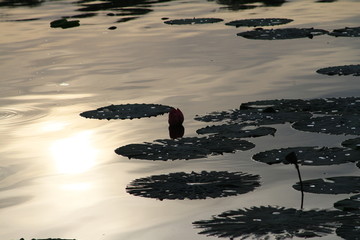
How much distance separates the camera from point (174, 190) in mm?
5715

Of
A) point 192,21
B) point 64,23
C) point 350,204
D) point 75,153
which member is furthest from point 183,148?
point 64,23

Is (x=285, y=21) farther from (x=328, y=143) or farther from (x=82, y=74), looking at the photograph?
(x=328, y=143)

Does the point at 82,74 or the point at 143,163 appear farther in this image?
the point at 82,74

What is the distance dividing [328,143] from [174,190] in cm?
170

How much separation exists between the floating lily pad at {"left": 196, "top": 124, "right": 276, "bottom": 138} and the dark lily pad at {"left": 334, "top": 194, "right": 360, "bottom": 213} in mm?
1954

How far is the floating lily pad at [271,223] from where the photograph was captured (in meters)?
4.72

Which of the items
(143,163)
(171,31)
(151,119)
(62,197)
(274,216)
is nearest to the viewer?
(274,216)

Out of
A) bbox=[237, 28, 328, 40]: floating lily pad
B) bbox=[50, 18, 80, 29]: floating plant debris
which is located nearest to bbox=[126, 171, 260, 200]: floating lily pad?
bbox=[237, 28, 328, 40]: floating lily pad

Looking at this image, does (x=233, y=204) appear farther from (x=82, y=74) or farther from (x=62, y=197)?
(x=82, y=74)

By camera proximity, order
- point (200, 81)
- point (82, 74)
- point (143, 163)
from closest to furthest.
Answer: point (143, 163), point (200, 81), point (82, 74)

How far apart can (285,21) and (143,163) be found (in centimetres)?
898

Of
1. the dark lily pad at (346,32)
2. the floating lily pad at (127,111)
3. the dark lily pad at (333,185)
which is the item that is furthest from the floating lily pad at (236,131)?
the dark lily pad at (346,32)

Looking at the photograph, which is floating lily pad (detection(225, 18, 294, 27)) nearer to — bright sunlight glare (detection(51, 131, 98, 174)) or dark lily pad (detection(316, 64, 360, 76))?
dark lily pad (detection(316, 64, 360, 76))

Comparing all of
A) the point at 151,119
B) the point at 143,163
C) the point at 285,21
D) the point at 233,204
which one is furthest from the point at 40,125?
the point at 285,21
